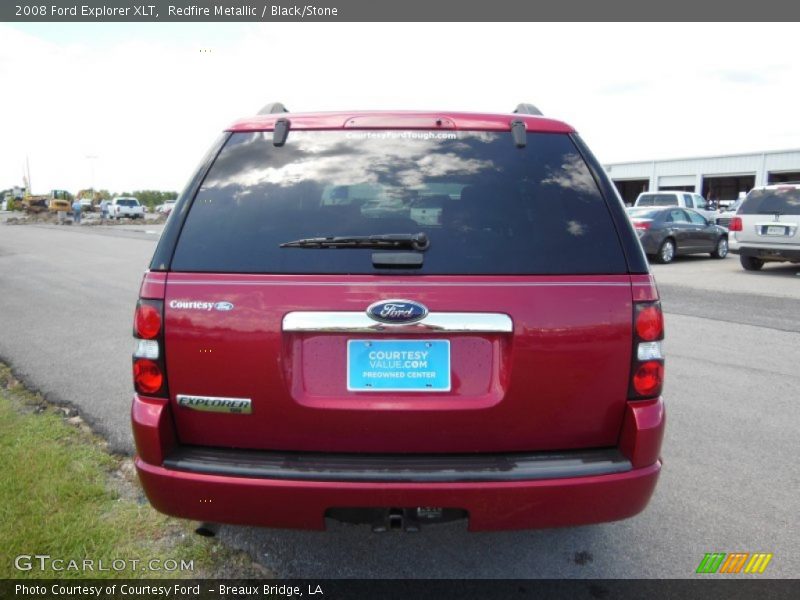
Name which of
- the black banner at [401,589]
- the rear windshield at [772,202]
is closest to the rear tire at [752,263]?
the rear windshield at [772,202]

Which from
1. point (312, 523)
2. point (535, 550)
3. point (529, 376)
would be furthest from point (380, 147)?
point (535, 550)

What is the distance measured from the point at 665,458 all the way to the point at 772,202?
11.5 metres

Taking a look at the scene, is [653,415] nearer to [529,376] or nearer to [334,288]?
[529,376]

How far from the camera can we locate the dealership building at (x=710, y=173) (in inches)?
1569

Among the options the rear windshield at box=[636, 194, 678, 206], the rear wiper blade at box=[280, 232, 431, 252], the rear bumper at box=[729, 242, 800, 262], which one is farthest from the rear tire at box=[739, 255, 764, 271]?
the rear wiper blade at box=[280, 232, 431, 252]

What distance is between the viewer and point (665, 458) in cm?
370

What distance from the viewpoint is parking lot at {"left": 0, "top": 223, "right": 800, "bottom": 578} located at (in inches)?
105

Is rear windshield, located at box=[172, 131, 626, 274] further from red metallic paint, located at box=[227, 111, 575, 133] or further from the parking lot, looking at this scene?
the parking lot

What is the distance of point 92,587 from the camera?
2436 mm

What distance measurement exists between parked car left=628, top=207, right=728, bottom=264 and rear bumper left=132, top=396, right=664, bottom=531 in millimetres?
13224

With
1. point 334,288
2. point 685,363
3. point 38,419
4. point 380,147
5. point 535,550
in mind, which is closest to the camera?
point 334,288

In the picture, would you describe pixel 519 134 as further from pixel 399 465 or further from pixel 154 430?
pixel 154 430

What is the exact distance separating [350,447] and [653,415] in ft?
3.66

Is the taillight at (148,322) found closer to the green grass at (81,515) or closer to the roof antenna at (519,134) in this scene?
the green grass at (81,515)
